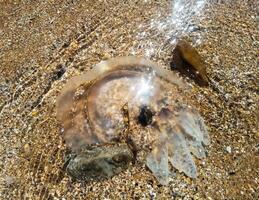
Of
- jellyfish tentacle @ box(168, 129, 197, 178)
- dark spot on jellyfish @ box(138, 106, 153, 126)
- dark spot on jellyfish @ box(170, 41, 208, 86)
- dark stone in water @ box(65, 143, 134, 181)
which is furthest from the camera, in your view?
dark spot on jellyfish @ box(170, 41, 208, 86)

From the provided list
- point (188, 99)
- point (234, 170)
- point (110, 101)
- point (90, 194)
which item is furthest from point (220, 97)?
point (90, 194)

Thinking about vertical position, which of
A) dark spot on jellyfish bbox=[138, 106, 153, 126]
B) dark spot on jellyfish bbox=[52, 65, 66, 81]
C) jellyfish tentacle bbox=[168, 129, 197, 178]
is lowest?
jellyfish tentacle bbox=[168, 129, 197, 178]

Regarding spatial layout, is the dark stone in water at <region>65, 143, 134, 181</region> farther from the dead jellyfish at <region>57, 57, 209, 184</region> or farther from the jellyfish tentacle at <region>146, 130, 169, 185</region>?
the jellyfish tentacle at <region>146, 130, 169, 185</region>

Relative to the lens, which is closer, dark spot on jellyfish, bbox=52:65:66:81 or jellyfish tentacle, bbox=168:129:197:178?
jellyfish tentacle, bbox=168:129:197:178

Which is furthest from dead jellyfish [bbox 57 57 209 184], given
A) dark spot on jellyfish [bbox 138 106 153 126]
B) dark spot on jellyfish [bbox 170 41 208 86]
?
dark spot on jellyfish [bbox 170 41 208 86]

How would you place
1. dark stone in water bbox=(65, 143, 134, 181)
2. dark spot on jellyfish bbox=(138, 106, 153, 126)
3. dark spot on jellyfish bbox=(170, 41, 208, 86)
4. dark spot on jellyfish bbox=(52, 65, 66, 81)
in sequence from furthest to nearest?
dark spot on jellyfish bbox=(52, 65, 66, 81), dark spot on jellyfish bbox=(170, 41, 208, 86), dark spot on jellyfish bbox=(138, 106, 153, 126), dark stone in water bbox=(65, 143, 134, 181)

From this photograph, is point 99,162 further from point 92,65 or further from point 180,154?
point 92,65

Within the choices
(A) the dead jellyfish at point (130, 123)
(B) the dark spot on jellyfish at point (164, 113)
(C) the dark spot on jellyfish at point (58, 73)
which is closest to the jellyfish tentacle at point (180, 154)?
(A) the dead jellyfish at point (130, 123)
